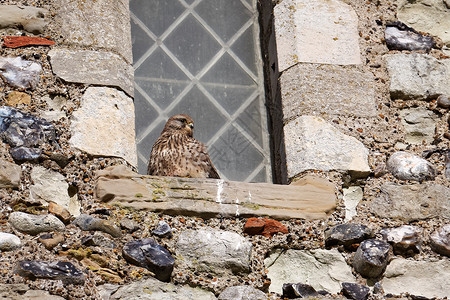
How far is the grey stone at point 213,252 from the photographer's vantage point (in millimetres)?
3643

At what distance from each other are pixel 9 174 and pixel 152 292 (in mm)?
781

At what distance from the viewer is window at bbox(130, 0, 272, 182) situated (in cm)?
468

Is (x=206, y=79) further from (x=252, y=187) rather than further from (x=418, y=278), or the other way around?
(x=418, y=278)

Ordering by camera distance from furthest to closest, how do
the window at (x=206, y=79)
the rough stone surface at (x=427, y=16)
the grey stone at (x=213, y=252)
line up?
the rough stone surface at (x=427, y=16) < the window at (x=206, y=79) < the grey stone at (x=213, y=252)

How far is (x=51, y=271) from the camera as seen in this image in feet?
10.8

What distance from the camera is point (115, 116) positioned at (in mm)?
4098

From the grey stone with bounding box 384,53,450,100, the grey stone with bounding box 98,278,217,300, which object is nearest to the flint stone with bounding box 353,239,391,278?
the grey stone with bounding box 98,278,217,300

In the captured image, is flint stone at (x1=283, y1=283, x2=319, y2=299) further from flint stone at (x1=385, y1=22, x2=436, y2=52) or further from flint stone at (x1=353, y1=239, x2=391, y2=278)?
flint stone at (x1=385, y1=22, x2=436, y2=52)

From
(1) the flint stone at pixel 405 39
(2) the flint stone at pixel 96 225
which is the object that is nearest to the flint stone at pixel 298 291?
(2) the flint stone at pixel 96 225

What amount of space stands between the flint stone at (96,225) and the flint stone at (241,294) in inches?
19.5

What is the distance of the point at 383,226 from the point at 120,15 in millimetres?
1682

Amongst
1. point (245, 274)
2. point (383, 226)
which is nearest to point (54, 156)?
point (245, 274)

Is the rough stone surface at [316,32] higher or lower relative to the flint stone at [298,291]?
higher

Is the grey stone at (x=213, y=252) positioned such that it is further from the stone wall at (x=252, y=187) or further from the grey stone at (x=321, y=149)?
the grey stone at (x=321, y=149)
